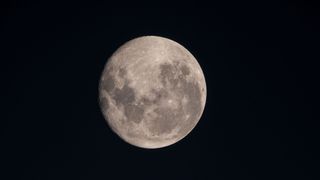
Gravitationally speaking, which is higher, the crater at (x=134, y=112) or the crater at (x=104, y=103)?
the crater at (x=104, y=103)

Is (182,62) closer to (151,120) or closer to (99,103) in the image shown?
(151,120)

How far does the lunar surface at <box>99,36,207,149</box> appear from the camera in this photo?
1016 cm

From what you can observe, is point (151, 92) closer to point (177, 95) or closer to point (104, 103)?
point (177, 95)

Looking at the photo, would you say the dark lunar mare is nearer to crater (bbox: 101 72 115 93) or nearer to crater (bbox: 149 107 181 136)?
crater (bbox: 149 107 181 136)

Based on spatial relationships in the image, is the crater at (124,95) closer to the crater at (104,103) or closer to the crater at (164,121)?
the crater at (104,103)

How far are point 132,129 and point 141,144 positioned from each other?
0.70 m

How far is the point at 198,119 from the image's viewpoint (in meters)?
11.5

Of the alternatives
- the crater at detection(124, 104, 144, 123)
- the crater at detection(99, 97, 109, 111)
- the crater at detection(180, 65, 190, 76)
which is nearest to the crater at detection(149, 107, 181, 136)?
the crater at detection(124, 104, 144, 123)

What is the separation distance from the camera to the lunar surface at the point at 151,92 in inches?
400

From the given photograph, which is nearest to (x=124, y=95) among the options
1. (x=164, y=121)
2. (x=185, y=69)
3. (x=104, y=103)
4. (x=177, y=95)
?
(x=104, y=103)

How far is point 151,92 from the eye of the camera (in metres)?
10.1

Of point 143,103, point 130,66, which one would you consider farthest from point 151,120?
point 130,66

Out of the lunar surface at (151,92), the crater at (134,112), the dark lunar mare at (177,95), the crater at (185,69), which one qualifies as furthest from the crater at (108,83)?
the crater at (185,69)

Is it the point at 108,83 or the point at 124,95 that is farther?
the point at 108,83
